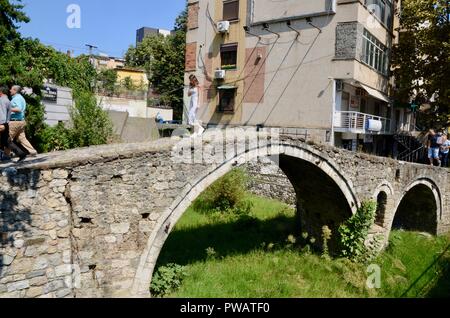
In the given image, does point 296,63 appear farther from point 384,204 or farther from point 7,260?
point 7,260

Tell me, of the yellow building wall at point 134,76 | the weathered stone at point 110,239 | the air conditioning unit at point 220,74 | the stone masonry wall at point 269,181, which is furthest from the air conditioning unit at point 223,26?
the yellow building wall at point 134,76

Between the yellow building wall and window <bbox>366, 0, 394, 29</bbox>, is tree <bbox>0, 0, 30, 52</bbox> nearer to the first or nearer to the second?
window <bbox>366, 0, 394, 29</bbox>

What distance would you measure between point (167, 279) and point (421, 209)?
510 inches

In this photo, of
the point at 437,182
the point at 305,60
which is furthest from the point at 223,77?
the point at 437,182

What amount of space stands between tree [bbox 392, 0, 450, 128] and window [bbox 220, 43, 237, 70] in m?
8.21

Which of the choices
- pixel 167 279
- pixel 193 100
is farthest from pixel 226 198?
pixel 193 100

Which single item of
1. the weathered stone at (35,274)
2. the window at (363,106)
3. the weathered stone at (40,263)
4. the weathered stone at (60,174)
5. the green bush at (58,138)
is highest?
the window at (363,106)

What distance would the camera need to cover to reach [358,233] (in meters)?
11.2

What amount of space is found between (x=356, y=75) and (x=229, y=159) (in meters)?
A: 9.71

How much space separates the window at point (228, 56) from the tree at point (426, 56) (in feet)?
26.9

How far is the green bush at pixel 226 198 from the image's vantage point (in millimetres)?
14094

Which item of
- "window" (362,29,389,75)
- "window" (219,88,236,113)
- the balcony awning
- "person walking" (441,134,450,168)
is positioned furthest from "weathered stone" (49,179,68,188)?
"person walking" (441,134,450,168)

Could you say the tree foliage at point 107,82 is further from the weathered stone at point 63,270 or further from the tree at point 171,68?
the weathered stone at point 63,270
